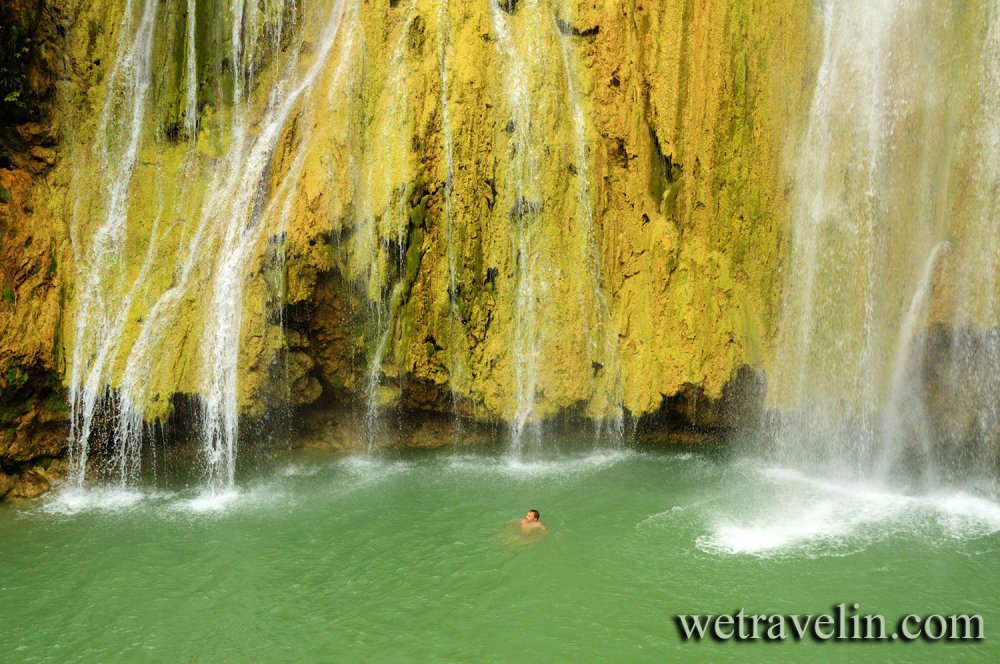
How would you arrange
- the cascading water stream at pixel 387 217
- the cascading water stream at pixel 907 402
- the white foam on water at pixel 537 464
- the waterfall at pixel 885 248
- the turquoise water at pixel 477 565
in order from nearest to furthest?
the turquoise water at pixel 477 565 < the waterfall at pixel 885 248 < the cascading water stream at pixel 907 402 < the white foam on water at pixel 537 464 < the cascading water stream at pixel 387 217

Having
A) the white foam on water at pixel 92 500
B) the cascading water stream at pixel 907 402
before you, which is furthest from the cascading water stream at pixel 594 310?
the white foam on water at pixel 92 500

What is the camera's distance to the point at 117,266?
13.9 m

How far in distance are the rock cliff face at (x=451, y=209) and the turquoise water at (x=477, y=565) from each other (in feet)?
6.34

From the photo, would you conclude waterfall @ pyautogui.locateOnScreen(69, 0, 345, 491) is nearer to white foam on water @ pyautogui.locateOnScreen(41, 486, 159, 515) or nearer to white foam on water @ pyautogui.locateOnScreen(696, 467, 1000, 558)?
white foam on water @ pyautogui.locateOnScreen(41, 486, 159, 515)

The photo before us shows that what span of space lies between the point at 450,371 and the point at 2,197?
8503 millimetres

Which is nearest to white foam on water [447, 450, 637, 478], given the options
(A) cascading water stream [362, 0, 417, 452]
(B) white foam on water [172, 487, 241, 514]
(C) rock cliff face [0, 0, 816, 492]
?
(C) rock cliff face [0, 0, 816, 492]

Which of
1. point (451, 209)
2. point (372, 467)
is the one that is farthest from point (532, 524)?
point (451, 209)

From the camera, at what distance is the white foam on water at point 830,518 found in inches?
404

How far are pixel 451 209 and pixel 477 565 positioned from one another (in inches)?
266

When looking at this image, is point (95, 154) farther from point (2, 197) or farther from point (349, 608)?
point (349, 608)

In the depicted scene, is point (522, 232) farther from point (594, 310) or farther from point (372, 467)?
point (372, 467)

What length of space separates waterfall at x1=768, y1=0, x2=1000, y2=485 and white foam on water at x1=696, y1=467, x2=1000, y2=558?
101cm

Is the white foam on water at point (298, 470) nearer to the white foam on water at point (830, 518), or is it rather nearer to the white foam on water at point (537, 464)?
the white foam on water at point (537, 464)

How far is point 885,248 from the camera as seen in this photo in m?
13.2
